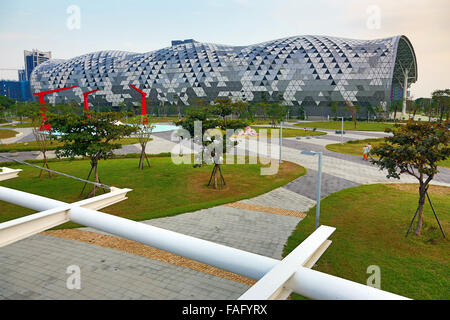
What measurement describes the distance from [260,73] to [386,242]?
259ft

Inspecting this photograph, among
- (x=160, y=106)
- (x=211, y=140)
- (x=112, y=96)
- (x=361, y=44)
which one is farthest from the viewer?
(x=112, y=96)

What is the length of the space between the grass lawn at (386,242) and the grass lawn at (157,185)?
168 inches

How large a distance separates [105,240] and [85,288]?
2807mm

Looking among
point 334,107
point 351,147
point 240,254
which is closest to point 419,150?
point 240,254

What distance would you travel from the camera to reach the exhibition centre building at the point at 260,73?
76562 millimetres

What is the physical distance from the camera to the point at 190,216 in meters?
12.0

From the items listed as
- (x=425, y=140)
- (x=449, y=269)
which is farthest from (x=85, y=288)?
(x=425, y=140)

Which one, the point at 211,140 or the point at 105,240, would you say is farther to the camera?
the point at 211,140

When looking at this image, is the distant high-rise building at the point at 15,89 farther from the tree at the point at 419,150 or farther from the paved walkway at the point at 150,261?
the tree at the point at 419,150

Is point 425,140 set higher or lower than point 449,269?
higher

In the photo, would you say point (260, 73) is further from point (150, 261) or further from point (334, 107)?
point (150, 261)

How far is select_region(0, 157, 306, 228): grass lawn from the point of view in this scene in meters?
12.8
